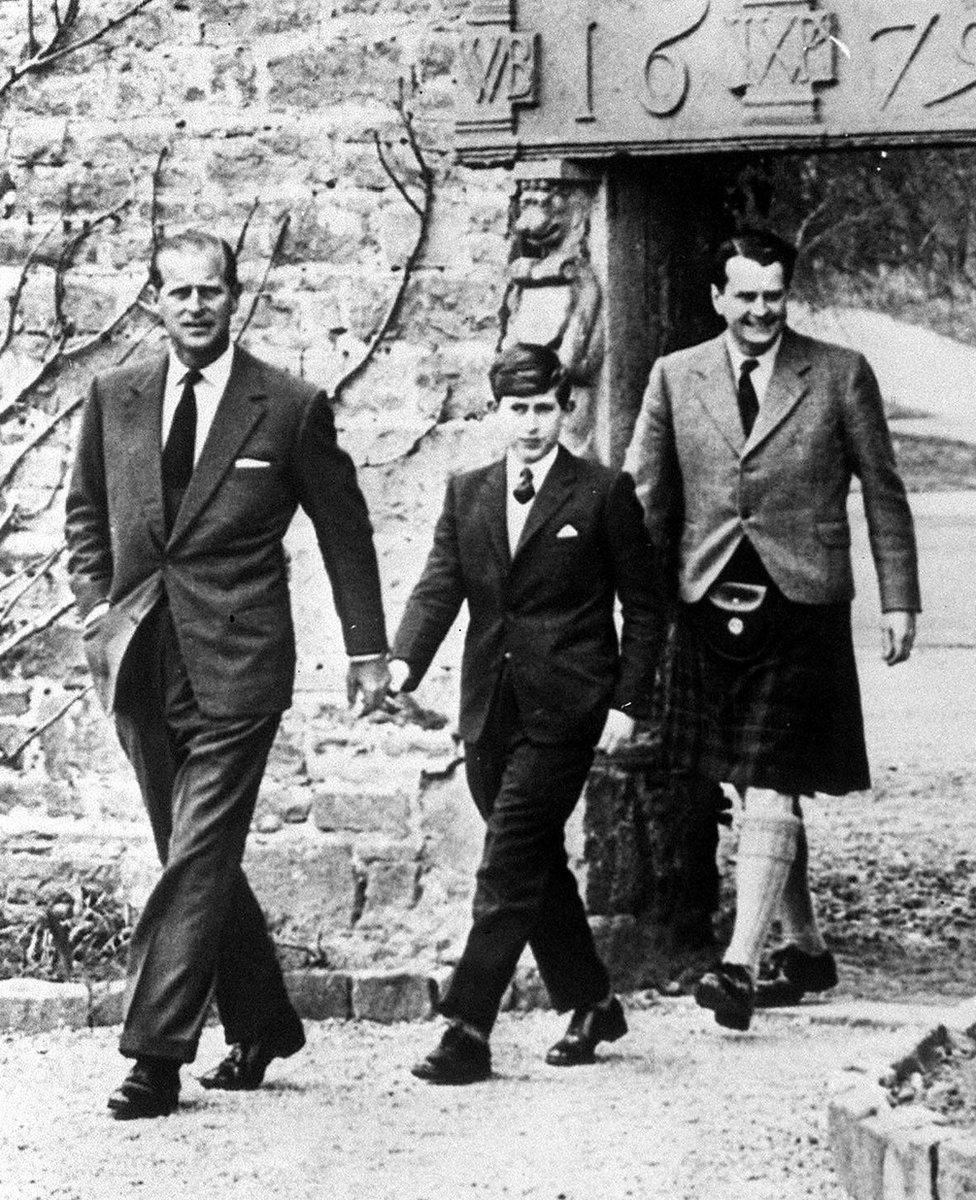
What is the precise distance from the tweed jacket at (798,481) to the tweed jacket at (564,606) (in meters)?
0.56

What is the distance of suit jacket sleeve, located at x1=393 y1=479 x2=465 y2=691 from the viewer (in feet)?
27.2

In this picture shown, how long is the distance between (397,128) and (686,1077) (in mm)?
2825

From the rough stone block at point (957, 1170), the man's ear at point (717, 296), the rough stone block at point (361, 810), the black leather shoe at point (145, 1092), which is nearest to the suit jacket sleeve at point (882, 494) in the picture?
the man's ear at point (717, 296)

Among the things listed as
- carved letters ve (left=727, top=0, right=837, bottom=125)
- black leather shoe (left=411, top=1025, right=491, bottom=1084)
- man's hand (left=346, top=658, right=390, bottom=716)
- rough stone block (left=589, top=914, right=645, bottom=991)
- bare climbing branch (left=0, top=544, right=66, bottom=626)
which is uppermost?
carved letters ve (left=727, top=0, right=837, bottom=125)

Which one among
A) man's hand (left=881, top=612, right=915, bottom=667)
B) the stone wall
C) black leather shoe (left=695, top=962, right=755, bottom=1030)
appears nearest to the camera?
black leather shoe (left=695, top=962, right=755, bottom=1030)

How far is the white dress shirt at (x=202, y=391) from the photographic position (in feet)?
26.5

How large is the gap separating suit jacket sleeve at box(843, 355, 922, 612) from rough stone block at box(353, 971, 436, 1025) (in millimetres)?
1641

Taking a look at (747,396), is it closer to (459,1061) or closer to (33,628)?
(459,1061)

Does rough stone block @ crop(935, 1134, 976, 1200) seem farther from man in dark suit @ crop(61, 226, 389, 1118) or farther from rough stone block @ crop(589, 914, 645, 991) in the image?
rough stone block @ crop(589, 914, 645, 991)

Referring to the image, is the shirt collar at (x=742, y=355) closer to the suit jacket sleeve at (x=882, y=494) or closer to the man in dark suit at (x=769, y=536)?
the man in dark suit at (x=769, y=536)

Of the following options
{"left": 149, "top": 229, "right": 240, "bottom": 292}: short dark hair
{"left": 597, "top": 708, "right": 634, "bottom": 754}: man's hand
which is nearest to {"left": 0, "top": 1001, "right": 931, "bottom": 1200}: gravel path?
{"left": 597, "top": 708, "right": 634, "bottom": 754}: man's hand

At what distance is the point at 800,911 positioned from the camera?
359 inches

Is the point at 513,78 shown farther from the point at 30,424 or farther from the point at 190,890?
the point at 190,890

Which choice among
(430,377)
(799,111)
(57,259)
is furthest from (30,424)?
(799,111)
